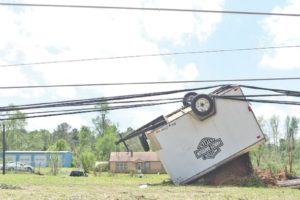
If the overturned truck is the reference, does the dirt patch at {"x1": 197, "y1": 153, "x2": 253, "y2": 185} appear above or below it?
below

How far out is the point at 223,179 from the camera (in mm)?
20500

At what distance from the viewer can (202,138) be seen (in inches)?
802

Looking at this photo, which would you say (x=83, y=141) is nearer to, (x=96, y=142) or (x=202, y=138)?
(x=96, y=142)

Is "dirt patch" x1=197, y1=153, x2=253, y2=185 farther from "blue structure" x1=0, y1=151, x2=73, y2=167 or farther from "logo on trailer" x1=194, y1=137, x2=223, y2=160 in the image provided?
"blue structure" x1=0, y1=151, x2=73, y2=167

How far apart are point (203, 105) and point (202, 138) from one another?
2.00 metres

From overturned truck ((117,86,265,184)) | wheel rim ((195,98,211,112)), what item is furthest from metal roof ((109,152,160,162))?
wheel rim ((195,98,211,112))

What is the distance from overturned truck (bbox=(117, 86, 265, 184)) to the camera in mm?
20266

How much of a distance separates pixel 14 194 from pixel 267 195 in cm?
731

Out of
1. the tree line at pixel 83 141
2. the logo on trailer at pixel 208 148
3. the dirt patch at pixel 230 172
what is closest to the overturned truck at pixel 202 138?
the logo on trailer at pixel 208 148

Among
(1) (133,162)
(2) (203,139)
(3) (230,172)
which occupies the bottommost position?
(3) (230,172)

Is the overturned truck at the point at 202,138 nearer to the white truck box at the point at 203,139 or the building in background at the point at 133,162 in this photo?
the white truck box at the point at 203,139

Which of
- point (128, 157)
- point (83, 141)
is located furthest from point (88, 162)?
point (83, 141)

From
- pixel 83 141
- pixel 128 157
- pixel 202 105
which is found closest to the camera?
pixel 202 105

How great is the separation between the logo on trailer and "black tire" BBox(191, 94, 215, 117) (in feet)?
4.06
